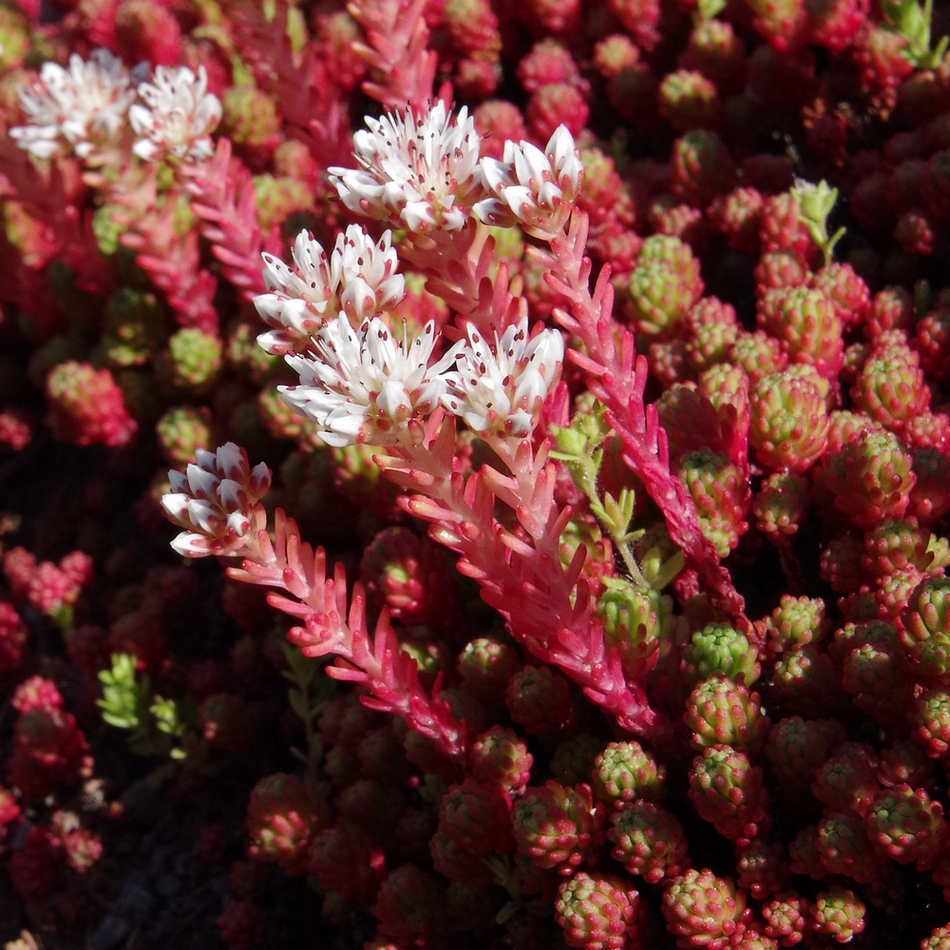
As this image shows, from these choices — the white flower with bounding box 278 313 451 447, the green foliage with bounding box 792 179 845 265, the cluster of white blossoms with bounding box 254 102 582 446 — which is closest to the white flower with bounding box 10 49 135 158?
the cluster of white blossoms with bounding box 254 102 582 446

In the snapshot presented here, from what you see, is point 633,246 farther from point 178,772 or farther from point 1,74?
point 1,74

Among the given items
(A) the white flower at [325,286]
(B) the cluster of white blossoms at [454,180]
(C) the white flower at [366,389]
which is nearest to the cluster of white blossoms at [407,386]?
(C) the white flower at [366,389]

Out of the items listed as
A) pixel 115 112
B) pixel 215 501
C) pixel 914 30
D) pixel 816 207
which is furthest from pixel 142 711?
pixel 914 30

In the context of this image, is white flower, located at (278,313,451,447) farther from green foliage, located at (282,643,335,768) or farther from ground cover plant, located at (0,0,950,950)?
green foliage, located at (282,643,335,768)

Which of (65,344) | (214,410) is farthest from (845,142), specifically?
(65,344)

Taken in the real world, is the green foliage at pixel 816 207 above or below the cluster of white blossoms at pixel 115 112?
above

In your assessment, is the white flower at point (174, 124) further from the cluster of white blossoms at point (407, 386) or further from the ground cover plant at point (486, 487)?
the cluster of white blossoms at point (407, 386)
